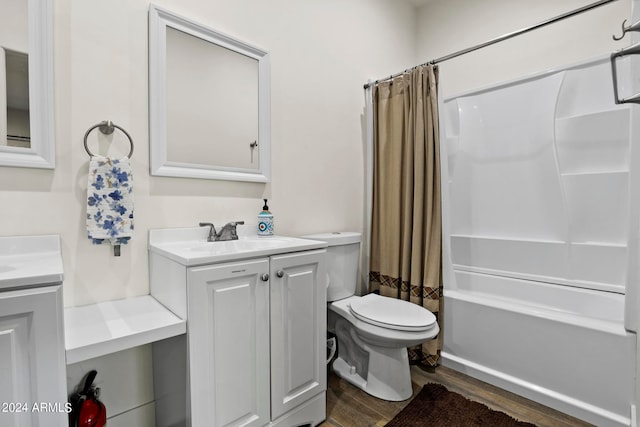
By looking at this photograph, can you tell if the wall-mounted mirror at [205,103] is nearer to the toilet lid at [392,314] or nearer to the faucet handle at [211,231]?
the faucet handle at [211,231]

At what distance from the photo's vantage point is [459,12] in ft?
8.79

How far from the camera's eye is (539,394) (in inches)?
66.4

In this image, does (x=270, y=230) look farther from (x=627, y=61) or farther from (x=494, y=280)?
(x=627, y=61)

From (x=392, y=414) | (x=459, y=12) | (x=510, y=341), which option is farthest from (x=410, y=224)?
(x=459, y=12)

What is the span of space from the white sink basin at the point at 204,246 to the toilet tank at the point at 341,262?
42cm

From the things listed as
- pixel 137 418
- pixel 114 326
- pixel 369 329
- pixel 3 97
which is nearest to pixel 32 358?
pixel 114 326

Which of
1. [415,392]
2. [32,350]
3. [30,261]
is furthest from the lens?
[415,392]

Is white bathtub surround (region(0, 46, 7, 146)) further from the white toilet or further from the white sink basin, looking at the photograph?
the white toilet

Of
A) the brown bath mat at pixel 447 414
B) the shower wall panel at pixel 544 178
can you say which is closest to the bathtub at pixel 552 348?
the shower wall panel at pixel 544 178

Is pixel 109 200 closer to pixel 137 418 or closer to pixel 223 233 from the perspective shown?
pixel 223 233

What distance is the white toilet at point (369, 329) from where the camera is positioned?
162 cm

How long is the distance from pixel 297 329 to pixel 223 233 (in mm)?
587

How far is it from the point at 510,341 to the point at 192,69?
7.43ft

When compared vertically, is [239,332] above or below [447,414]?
above
